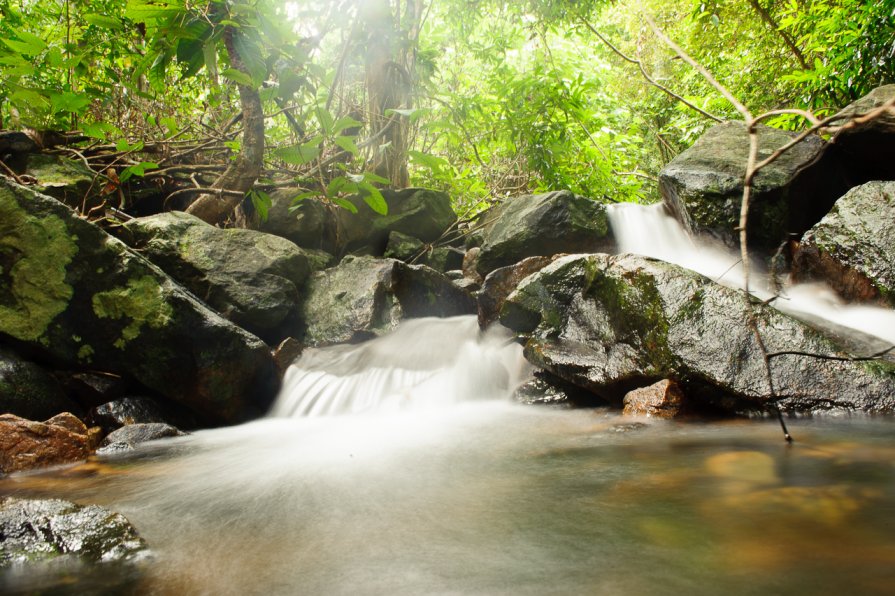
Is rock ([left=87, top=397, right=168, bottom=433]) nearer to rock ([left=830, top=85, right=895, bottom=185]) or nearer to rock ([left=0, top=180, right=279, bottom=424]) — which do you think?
rock ([left=0, top=180, right=279, bottom=424])

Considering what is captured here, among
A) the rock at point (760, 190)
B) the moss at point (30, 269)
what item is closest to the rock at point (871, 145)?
the rock at point (760, 190)

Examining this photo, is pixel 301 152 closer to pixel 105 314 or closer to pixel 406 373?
pixel 105 314

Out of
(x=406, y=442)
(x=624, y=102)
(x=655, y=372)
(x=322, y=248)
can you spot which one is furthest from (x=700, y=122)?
(x=406, y=442)

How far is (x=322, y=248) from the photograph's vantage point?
8.69 meters

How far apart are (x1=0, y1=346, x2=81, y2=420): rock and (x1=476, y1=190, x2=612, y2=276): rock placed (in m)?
5.17

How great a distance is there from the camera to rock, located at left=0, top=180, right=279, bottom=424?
15.2ft

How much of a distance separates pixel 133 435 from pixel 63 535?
267 cm

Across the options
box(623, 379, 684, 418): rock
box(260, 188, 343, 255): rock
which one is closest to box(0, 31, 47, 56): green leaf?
box(623, 379, 684, 418): rock

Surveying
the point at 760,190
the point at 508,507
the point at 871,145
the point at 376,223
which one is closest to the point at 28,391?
the point at 508,507

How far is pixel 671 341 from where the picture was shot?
4.17 meters

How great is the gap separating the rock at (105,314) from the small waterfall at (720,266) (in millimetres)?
4449

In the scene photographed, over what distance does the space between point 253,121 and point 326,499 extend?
3.50 m

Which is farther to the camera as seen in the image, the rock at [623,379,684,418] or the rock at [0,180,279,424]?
the rock at [0,180,279,424]

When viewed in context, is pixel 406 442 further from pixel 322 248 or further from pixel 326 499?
pixel 322 248
